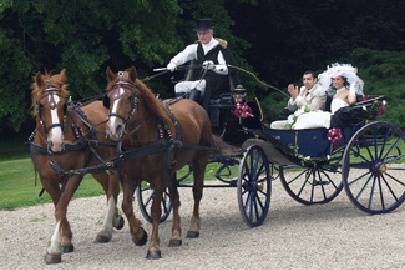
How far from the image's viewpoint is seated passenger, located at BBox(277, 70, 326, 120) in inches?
493

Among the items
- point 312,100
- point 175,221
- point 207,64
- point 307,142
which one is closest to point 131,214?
→ point 175,221

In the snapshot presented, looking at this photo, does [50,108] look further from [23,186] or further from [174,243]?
[23,186]

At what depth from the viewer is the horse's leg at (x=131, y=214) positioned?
9.97m

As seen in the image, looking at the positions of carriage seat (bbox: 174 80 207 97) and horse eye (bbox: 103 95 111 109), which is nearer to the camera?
horse eye (bbox: 103 95 111 109)

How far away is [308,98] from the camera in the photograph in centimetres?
1262

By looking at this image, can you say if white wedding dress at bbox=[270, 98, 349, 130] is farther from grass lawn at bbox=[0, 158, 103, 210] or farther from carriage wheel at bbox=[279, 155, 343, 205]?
grass lawn at bbox=[0, 158, 103, 210]

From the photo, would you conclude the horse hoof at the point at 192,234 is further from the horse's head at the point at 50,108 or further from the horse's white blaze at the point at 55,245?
the horse's head at the point at 50,108

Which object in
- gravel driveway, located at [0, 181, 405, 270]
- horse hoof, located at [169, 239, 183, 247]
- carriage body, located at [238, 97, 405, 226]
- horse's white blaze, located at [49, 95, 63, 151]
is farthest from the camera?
carriage body, located at [238, 97, 405, 226]

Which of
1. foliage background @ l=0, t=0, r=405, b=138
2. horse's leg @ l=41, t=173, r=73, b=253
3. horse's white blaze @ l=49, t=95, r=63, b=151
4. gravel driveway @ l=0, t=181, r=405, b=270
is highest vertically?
foliage background @ l=0, t=0, r=405, b=138

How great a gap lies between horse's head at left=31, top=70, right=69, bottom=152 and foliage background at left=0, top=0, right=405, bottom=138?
11014 millimetres

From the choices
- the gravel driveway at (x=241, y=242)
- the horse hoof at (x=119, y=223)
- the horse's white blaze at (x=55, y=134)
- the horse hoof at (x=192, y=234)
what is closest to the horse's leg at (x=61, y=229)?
the gravel driveway at (x=241, y=242)

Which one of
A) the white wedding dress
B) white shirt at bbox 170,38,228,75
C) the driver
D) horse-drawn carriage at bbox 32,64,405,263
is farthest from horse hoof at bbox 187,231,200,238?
white shirt at bbox 170,38,228,75

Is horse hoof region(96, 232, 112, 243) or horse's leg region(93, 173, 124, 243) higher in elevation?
horse's leg region(93, 173, 124, 243)

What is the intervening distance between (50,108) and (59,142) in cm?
37
